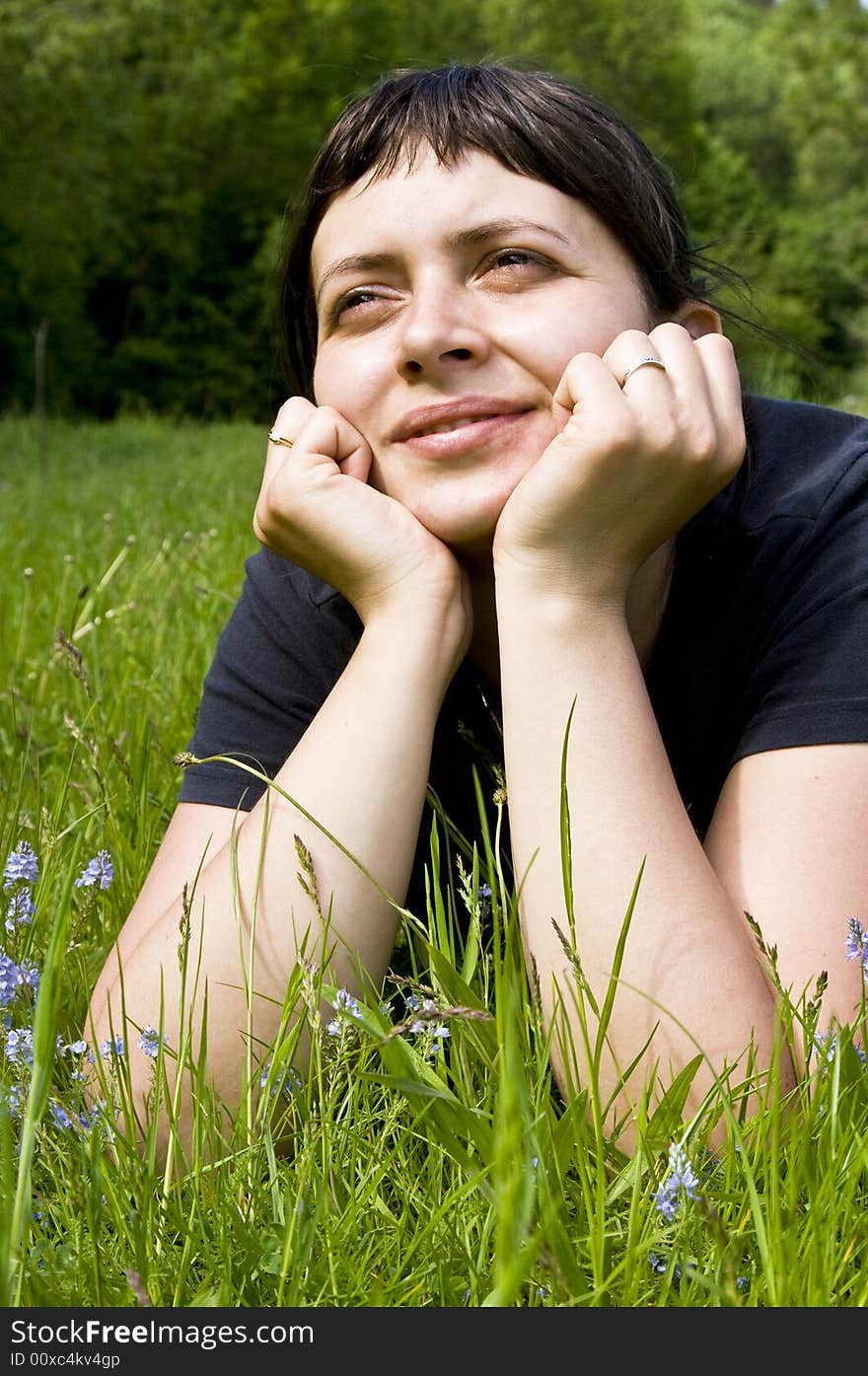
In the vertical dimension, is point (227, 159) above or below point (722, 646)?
above

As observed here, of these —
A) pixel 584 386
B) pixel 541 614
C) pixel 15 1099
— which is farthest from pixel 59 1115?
pixel 584 386

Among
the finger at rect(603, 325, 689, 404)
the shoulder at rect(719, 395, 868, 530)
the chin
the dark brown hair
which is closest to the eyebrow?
the dark brown hair

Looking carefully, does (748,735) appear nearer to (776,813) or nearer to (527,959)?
(776,813)

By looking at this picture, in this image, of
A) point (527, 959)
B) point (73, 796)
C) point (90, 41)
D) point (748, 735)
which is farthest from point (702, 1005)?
point (90, 41)

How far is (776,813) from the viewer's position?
5.62 ft

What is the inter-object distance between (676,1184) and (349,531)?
107 cm

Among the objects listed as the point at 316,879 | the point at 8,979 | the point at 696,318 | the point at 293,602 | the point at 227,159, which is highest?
the point at 227,159

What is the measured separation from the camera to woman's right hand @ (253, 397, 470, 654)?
192cm

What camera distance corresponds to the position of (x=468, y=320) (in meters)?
1.92

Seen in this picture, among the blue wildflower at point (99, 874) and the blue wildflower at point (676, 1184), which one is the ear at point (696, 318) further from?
the blue wildflower at point (676, 1184)

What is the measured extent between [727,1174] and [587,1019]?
330 mm

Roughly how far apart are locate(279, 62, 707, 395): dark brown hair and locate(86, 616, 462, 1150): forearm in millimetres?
768

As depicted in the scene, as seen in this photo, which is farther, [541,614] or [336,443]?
[336,443]

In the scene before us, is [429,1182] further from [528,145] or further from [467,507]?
[528,145]
